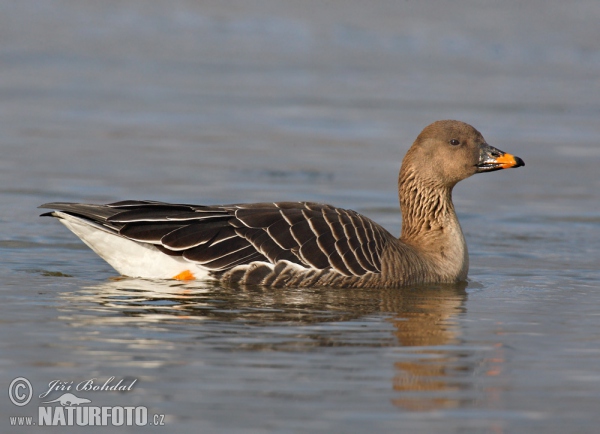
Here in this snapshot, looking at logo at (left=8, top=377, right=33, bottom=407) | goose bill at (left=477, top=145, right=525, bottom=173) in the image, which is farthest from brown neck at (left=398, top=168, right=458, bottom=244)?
logo at (left=8, top=377, right=33, bottom=407)

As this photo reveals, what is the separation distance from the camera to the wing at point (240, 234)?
34.6ft

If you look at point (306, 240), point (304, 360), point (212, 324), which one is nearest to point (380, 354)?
point (304, 360)

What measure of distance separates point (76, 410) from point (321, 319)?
3.01 metres

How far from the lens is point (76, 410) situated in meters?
6.68

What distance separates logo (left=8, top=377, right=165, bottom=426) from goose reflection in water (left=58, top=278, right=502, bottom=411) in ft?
4.21

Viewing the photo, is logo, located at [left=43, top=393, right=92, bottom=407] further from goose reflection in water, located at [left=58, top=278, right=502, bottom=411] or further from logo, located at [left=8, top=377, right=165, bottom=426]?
goose reflection in water, located at [left=58, top=278, right=502, bottom=411]

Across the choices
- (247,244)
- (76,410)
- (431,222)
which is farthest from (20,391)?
(431,222)

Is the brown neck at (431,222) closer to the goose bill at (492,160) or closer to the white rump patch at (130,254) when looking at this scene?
the goose bill at (492,160)

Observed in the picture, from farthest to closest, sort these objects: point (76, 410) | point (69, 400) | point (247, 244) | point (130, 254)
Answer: point (130, 254) < point (247, 244) < point (69, 400) < point (76, 410)

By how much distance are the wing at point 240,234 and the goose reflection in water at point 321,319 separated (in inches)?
11.6

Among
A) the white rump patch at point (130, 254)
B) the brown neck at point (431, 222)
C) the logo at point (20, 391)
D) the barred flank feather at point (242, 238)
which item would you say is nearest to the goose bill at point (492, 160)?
the brown neck at point (431, 222)

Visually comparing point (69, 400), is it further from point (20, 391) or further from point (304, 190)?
point (304, 190)

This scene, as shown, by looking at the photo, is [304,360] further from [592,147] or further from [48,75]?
[48,75]

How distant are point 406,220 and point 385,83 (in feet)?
41.4
